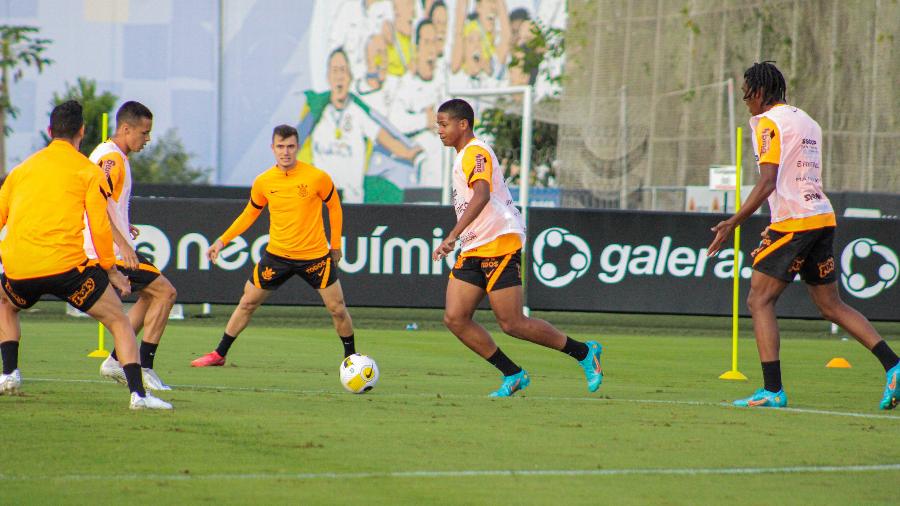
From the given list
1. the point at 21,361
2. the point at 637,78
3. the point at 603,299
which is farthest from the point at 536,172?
the point at 21,361

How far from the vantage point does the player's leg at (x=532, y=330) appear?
Answer: 9.35 meters

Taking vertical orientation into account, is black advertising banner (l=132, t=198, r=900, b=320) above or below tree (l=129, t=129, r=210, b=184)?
below

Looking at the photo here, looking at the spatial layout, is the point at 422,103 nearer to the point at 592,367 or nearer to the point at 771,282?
the point at 592,367

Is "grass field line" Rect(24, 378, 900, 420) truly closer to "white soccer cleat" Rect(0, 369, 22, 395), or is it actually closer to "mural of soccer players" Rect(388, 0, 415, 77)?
"white soccer cleat" Rect(0, 369, 22, 395)

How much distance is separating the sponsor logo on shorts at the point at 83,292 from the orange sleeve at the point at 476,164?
263 centimetres

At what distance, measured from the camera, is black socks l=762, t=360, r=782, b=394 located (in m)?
9.02

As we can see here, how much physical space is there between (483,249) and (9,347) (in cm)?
327

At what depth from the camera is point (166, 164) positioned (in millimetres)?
61812

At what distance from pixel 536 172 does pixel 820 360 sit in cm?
3465

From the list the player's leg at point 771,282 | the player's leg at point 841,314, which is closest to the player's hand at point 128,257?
the player's leg at point 771,282

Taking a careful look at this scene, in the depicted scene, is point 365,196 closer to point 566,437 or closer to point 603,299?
point 603,299

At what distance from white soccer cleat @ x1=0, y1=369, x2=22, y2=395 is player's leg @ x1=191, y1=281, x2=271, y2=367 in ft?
10.0

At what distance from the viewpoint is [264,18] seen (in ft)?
226

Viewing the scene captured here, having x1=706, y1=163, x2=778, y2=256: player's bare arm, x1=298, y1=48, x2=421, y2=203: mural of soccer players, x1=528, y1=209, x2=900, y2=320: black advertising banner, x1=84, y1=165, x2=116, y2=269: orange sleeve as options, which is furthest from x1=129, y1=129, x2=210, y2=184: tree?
x1=706, y1=163, x2=778, y2=256: player's bare arm
